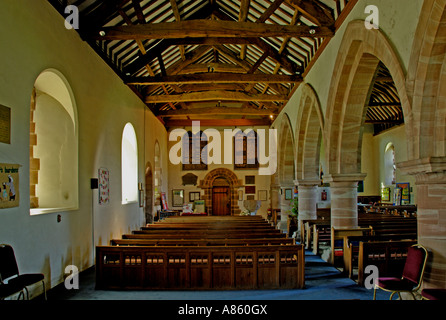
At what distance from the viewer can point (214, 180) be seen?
56.3 ft

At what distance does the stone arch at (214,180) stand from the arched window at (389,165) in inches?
270

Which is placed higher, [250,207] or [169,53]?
[169,53]

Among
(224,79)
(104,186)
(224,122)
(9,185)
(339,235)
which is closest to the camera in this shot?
(9,185)

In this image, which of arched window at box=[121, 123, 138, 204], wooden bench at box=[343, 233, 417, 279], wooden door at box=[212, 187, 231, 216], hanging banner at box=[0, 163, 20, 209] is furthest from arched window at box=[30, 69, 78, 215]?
wooden door at box=[212, 187, 231, 216]

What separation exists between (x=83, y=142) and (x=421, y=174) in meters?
A: 5.28

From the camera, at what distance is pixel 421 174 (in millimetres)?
3664

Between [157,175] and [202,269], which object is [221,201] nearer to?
[157,175]

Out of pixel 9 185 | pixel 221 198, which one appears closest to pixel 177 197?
pixel 221 198

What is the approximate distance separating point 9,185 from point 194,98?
8.08 m

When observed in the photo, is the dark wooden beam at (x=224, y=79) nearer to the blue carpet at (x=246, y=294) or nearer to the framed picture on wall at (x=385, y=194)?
the blue carpet at (x=246, y=294)

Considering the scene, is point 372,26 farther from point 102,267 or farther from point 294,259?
point 102,267
